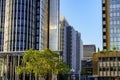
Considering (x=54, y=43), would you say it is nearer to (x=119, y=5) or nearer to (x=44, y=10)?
(x=44, y=10)

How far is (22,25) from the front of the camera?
134 meters

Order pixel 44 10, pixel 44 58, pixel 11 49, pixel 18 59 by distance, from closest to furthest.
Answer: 1. pixel 44 58
2. pixel 18 59
3. pixel 11 49
4. pixel 44 10

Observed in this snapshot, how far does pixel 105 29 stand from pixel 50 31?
26560 millimetres

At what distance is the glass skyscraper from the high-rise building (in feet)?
79.1

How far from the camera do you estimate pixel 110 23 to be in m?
157

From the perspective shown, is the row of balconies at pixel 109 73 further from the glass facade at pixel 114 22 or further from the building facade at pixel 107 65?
the glass facade at pixel 114 22

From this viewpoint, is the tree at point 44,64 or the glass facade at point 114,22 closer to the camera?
the tree at point 44,64

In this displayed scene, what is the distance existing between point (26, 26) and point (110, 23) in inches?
1747

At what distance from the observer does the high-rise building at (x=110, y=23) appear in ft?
513

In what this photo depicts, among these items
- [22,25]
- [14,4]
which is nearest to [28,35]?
[22,25]

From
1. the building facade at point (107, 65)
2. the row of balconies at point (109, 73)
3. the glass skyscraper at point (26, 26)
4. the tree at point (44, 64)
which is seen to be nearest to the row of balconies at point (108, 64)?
the building facade at point (107, 65)

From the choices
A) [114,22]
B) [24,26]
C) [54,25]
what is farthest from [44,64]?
[114,22]

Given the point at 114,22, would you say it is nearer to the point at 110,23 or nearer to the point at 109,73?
the point at 110,23

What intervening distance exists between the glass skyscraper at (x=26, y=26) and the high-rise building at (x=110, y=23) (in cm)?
2410
